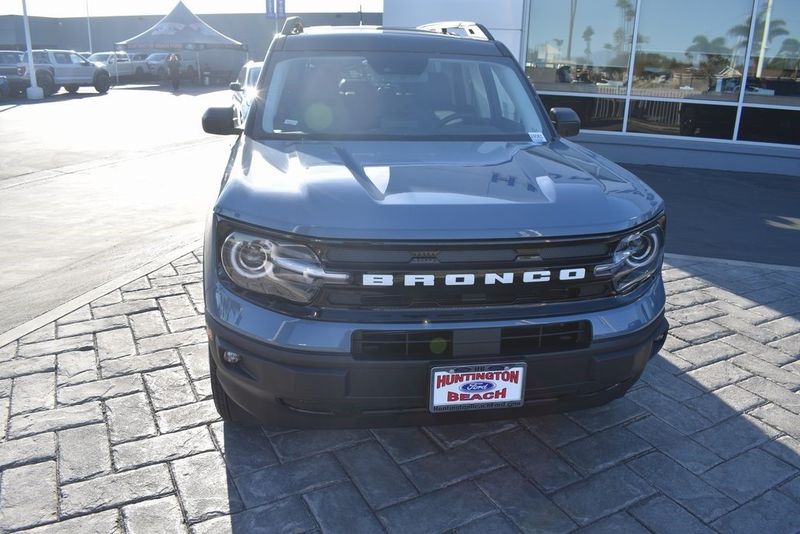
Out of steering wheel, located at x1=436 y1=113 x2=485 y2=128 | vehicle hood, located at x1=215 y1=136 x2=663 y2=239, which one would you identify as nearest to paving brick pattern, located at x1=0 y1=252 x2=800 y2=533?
vehicle hood, located at x1=215 y1=136 x2=663 y2=239

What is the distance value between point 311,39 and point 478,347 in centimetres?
236

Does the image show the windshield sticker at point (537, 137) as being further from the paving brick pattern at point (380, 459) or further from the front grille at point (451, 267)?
the paving brick pattern at point (380, 459)

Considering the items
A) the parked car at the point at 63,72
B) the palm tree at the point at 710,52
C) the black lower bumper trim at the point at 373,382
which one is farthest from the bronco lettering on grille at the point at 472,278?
the parked car at the point at 63,72

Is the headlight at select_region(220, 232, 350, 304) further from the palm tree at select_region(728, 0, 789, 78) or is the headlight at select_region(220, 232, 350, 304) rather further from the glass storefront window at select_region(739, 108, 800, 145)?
the palm tree at select_region(728, 0, 789, 78)

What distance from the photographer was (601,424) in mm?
3268

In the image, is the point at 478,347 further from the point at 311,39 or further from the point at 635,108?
the point at 635,108

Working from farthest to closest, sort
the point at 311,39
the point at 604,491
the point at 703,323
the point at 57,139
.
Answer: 1. the point at 57,139
2. the point at 703,323
3. the point at 311,39
4. the point at 604,491

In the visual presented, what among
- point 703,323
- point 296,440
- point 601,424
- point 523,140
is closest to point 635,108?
point 703,323

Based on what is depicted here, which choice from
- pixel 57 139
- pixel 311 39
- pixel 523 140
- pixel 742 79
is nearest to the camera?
pixel 523 140

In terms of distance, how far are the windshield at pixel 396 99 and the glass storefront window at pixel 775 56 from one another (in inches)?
316

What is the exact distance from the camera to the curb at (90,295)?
165 inches

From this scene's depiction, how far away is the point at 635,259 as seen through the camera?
107 inches

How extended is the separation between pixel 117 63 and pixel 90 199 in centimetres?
3210

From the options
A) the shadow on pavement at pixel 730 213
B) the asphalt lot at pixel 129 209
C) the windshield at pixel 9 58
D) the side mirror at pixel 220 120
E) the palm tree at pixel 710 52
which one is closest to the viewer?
the side mirror at pixel 220 120
